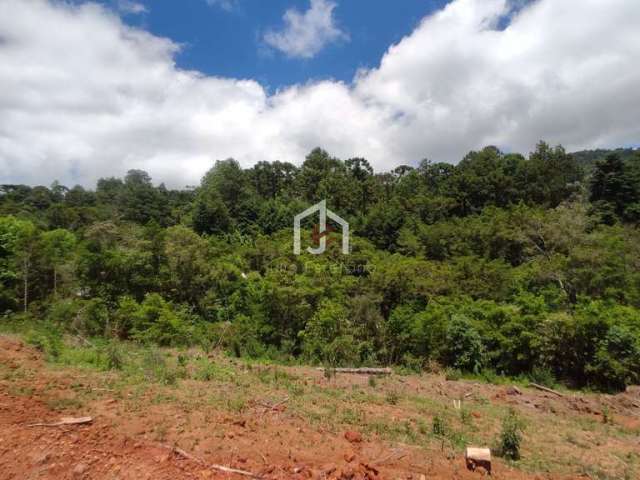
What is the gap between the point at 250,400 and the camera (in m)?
6.12

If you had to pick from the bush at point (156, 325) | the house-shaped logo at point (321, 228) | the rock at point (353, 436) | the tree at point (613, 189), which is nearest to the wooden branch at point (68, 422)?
the rock at point (353, 436)

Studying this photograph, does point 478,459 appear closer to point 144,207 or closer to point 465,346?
point 465,346

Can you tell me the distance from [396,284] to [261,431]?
12546 mm

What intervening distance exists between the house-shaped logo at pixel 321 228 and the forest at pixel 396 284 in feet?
2.38

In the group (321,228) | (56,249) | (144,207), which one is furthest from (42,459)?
(144,207)

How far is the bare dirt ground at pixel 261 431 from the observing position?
3.79m

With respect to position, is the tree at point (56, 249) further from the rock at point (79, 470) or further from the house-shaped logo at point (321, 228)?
the rock at point (79, 470)

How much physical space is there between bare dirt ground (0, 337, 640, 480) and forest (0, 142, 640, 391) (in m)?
4.02

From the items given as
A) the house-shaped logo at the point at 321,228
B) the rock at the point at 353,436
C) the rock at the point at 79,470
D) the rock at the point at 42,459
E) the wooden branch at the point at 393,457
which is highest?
the house-shaped logo at the point at 321,228

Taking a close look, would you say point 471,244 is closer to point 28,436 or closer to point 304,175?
point 304,175

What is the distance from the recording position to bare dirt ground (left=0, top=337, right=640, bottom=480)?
3.79 metres

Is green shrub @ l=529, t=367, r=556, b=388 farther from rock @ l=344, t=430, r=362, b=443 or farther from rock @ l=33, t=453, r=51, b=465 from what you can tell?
rock @ l=33, t=453, r=51, b=465

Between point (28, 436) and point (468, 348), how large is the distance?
38.2ft

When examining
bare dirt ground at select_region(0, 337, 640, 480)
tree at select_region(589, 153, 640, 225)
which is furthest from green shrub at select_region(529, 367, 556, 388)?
tree at select_region(589, 153, 640, 225)
